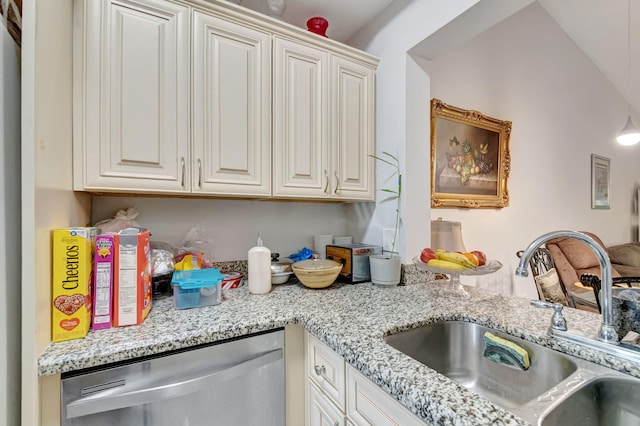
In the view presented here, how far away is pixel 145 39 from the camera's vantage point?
1100mm

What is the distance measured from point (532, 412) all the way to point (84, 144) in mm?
1459

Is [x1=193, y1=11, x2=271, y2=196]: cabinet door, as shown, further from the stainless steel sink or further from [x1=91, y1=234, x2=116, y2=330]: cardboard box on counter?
the stainless steel sink

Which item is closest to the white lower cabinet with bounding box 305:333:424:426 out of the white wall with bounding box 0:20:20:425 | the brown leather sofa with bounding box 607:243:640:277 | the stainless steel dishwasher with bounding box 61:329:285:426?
the stainless steel dishwasher with bounding box 61:329:285:426

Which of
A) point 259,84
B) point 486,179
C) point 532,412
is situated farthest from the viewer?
point 486,179

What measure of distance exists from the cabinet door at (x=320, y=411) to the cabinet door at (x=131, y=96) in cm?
90

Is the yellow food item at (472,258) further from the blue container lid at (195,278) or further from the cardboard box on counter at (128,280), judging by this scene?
the cardboard box on counter at (128,280)

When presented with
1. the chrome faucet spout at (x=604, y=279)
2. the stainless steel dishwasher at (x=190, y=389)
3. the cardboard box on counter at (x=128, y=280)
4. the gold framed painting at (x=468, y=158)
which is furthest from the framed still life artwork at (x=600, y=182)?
the cardboard box on counter at (x=128, y=280)

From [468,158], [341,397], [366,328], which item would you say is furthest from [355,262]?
[468,158]

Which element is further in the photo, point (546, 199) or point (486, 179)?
point (546, 199)

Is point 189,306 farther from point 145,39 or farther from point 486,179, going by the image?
point 486,179

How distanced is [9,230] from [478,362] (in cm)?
142

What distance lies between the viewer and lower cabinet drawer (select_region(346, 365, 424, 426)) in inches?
24.7

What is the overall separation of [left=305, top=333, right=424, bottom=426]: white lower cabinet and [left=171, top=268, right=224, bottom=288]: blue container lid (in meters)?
0.42

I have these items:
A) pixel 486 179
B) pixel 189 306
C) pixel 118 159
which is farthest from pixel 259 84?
pixel 486 179
